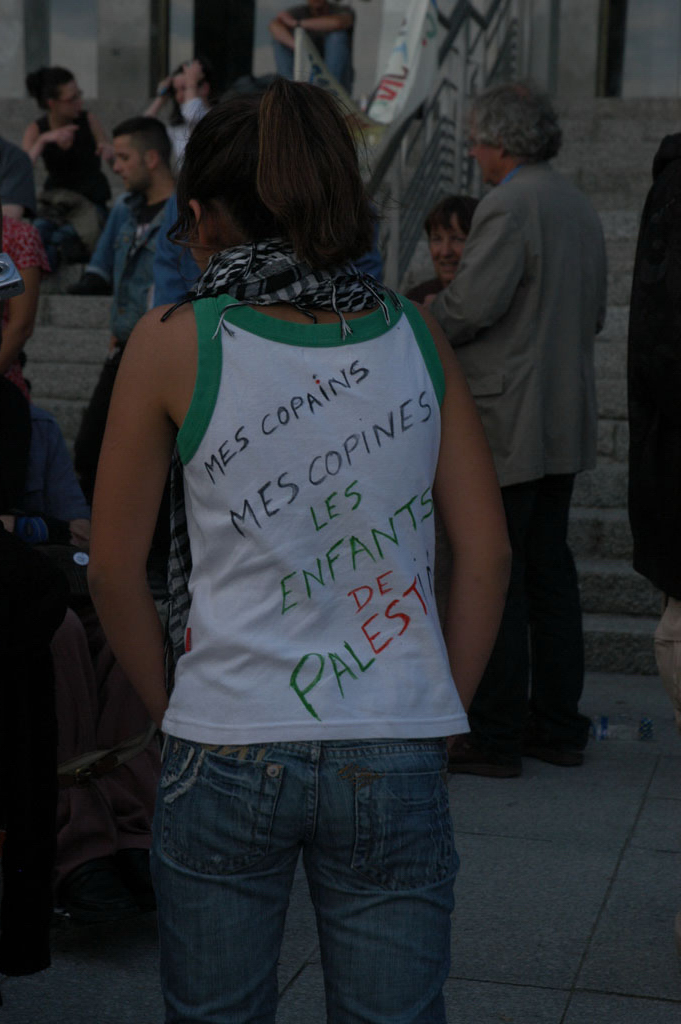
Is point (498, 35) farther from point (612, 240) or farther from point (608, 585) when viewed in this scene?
point (608, 585)

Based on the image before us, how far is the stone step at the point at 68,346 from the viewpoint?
27.9 ft

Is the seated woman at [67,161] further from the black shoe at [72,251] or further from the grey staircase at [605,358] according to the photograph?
the grey staircase at [605,358]

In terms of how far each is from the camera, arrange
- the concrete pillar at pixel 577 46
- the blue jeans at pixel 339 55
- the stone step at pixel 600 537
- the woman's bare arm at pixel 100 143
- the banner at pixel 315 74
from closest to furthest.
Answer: the stone step at pixel 600 537, the banner at pixel 315 74, the woman's bare arm at pixel 100 143, the blue jeans at pixel 339 55, the concrete pillar at pixel 577 46

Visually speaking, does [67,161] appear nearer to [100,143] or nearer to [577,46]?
[100,143]

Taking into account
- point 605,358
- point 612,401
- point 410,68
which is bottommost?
point 612,401

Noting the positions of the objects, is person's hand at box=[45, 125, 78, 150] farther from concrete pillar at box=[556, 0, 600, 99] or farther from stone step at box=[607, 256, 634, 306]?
concrete pillar at box=[556, 0, 600, 99]

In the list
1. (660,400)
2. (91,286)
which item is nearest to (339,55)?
(91,286)

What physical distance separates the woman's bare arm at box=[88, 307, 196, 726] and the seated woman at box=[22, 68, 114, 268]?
799cm

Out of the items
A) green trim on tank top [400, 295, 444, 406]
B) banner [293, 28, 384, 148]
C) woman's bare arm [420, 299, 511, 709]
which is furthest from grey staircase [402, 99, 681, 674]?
green trim on tank top [400, 295, 444, 406]

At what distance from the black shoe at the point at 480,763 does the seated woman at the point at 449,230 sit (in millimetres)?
1809

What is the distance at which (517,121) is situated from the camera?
447 cm

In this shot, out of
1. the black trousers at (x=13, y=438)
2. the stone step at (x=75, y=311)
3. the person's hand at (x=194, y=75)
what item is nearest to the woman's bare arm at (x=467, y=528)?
the black trousers at (x=13, y=438)

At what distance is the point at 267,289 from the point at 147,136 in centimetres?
449

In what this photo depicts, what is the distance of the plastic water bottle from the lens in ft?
15.5
